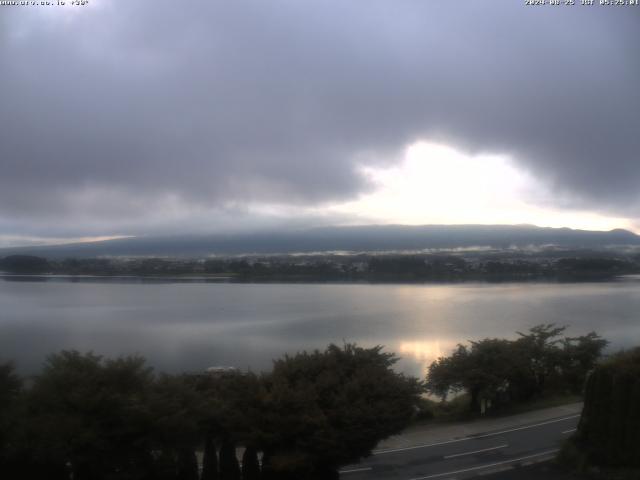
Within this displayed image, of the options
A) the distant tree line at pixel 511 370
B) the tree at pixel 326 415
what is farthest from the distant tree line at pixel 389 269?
the tree at pixel 326 415

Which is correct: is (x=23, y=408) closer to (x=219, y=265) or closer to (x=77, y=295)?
(x=77, y=295)

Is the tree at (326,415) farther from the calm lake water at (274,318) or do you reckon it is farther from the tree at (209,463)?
the calm lake water at (274,318)

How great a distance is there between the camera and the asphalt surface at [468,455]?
1074 cm

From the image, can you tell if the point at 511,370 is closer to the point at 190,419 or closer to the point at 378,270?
the point at 190,419

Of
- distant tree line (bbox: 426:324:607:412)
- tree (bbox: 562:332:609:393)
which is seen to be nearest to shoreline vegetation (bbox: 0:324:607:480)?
distant tree line (bbox: 426:324:607:412)

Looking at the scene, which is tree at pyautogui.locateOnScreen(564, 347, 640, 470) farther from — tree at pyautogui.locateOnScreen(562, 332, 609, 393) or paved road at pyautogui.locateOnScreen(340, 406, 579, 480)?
tree at pyautogui.locateOnScreen(562, 332, 609, 393)

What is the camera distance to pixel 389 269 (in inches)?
2569

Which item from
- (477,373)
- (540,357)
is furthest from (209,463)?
(540,357)

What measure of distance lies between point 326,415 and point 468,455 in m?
4.15

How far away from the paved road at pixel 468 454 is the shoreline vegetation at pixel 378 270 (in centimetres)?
4667

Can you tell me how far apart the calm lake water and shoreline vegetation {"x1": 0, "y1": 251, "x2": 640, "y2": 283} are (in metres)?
1.61

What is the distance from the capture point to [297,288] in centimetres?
6519

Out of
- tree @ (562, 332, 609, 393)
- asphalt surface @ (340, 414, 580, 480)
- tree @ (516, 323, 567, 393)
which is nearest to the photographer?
asphalt surface @ (340, 414, 580, 480)

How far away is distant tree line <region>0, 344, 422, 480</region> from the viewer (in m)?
7.82
